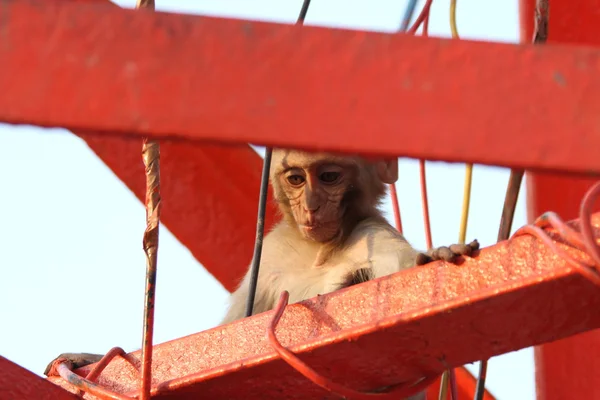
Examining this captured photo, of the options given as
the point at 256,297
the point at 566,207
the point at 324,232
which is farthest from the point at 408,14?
the point at 256,297

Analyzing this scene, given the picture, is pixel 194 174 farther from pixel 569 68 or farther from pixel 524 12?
pixel 569 68

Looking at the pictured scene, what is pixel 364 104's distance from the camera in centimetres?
227

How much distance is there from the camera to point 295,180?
201 inches

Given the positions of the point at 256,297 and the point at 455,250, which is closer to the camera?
the point at 455,250

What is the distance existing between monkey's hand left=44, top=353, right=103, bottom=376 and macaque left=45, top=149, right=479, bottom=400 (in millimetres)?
1172

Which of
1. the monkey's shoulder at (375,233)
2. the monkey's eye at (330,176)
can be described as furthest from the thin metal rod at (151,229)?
the monkey's eye at (330,176)

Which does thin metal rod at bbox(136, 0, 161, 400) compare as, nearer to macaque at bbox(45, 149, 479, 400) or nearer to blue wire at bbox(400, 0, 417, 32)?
blue wire at bbox(400, 0, 417, 32)

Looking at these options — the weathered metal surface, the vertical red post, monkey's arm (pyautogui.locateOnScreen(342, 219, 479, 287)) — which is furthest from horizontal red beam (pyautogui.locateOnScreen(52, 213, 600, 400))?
the weathered metal surface

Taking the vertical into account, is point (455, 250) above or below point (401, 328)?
above

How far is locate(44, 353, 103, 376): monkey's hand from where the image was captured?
368 centimetres

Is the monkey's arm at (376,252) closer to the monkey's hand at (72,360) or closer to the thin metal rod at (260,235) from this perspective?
the thin metal rod at (260,235)

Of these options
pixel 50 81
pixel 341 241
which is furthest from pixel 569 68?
pixel 341 241

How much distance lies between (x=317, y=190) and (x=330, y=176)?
108 mm

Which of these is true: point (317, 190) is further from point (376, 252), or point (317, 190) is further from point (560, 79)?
point (560, 79)
